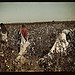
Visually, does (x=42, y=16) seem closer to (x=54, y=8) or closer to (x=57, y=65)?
(x=54, y=8)

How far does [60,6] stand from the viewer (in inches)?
85.1

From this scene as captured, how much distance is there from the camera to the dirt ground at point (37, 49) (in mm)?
2066

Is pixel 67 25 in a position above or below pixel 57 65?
above

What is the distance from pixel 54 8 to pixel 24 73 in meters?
1.40

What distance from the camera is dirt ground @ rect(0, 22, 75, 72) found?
2.07 metres

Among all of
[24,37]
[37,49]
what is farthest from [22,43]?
[37,49]

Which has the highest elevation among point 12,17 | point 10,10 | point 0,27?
point 10,10

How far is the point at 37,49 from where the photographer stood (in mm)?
2100

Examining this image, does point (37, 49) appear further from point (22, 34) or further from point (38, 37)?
point (22, 34)

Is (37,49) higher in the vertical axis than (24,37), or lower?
lower

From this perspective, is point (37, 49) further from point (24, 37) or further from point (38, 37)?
point (24, 37)

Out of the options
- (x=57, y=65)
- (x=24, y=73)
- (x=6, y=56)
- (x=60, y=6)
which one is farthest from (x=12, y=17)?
(x=57, y=65)

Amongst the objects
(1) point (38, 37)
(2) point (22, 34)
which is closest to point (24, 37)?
(2) point (22, 34)

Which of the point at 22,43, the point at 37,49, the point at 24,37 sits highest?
the point at 24,37
